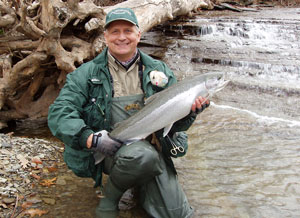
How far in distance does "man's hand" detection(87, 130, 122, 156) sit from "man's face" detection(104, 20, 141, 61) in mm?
933

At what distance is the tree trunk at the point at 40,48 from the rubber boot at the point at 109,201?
302 centimetres

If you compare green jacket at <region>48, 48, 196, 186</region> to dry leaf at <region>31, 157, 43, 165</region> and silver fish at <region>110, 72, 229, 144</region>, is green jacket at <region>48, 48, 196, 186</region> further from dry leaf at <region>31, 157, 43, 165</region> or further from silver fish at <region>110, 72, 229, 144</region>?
dry leaf at <region>31, 157, 43, 165</region>

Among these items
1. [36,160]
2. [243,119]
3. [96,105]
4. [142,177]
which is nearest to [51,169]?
[36,160]

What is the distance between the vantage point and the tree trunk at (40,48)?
5195 millimetres

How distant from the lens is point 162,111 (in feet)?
9.56

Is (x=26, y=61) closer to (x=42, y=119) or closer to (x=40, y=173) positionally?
(x=42, y=119)

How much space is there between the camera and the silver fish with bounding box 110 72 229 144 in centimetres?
289

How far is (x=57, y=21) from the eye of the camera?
5.14 meters

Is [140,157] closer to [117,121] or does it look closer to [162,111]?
[162,111]

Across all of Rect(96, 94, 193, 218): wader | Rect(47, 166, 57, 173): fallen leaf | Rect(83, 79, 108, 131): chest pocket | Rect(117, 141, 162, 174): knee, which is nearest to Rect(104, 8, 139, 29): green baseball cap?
Rect(83, 79, 108, 131): chest pocket

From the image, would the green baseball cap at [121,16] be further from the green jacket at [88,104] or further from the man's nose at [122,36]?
the green jacket at [88,104]

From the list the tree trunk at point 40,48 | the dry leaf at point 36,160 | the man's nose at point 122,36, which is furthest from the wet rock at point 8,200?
the tree trunk at point 40,48

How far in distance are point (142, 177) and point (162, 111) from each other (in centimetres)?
66

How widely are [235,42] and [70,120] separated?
1017 centimetres
